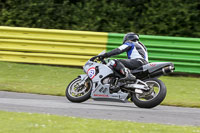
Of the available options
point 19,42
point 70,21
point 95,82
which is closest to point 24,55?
point 19,42

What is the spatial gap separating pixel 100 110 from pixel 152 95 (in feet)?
3.61

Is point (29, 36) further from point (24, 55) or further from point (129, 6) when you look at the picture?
point (129, 6)

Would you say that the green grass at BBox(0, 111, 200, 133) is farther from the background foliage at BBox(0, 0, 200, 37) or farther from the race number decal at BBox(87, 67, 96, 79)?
the background foliage at BBox(0, 0, 200, 37)

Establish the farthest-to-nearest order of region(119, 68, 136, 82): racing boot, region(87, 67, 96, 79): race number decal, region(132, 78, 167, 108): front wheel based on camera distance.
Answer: region(87, 67, 96, 79): race number decal
region(119, 68, 136, 82): racing boot
region(132, 78, 167, 108): front wheel

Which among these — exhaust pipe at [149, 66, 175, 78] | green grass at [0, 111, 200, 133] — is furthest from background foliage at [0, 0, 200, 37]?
green grass at [0, 111, 200, 133]

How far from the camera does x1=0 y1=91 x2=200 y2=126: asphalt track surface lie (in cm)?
755

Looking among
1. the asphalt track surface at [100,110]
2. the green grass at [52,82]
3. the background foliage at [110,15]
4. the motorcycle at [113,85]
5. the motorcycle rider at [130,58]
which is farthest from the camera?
the background foliage at [110,15]

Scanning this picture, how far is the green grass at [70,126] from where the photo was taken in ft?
20.0

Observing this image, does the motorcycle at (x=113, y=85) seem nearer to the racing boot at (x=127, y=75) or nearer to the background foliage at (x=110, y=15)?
the racing boot at (x=127, y=75)

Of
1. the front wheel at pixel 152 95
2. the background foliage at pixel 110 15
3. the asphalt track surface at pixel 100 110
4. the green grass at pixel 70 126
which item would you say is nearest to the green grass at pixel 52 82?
the asphalt track surface at pixel 100 110

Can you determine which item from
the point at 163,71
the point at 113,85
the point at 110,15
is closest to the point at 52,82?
the point at 113,85

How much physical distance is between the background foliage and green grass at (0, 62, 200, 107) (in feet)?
7.41

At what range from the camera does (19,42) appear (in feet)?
47.6

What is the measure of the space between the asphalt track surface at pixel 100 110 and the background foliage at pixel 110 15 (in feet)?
19.9
